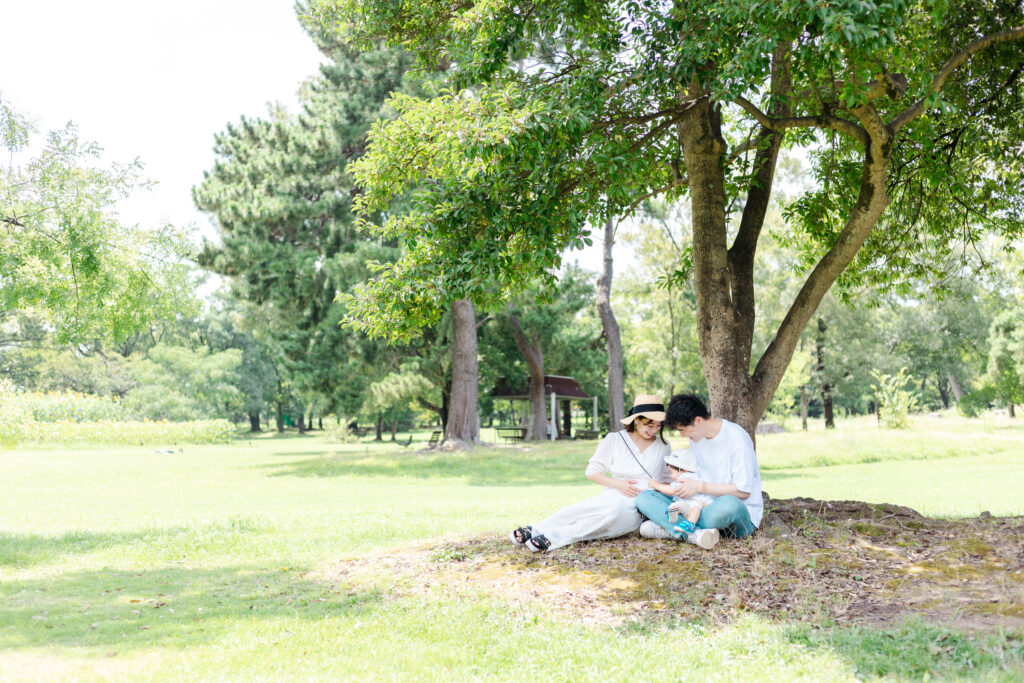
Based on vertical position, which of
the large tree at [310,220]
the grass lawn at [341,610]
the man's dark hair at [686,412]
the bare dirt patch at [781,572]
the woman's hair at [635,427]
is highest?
the large tree at [310,220]

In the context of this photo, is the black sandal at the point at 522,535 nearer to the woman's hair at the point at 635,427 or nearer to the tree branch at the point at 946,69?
the woman's hair at the point at 635,427

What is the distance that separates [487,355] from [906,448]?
53.0 ft

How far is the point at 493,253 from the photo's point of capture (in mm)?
6484

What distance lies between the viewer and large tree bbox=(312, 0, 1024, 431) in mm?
6012

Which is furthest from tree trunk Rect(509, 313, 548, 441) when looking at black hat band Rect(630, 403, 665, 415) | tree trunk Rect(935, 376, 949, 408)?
tree trunk Rect(935, 376, 949, 408)

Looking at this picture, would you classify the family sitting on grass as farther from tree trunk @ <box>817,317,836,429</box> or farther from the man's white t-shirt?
tree trunk @ <box>817,317,836,429</box>

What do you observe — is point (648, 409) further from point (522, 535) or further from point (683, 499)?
point (522, 535)

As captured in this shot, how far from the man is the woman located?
34 cm

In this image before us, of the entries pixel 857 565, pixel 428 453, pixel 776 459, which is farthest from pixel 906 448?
pixel 857 565

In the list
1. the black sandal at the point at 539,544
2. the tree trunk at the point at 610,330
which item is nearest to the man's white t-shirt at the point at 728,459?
the black sandal at the point at 539,544

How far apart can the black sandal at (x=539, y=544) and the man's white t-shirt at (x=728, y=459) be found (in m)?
1.41

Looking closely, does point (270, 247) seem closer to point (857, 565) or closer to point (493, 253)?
point (493, 253)

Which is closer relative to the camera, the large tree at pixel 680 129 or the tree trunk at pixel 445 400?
the large tree at pixel 680 129

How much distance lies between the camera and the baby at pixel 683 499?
6.12 m
